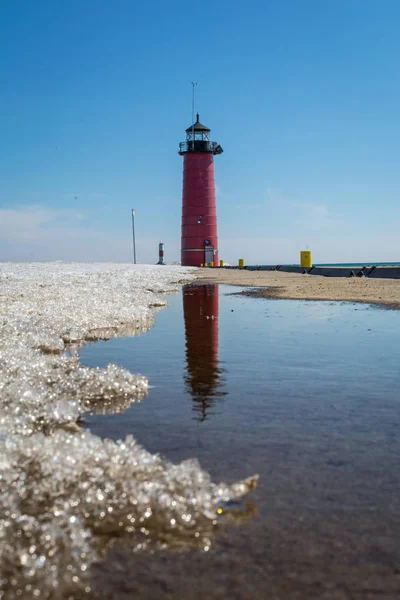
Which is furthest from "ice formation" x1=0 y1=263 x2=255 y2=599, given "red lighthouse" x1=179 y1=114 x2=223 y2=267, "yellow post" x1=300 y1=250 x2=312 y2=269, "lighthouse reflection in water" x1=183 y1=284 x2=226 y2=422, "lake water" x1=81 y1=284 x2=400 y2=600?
"red lighthouse" x1=179 y1=114 x2=223 y2=267

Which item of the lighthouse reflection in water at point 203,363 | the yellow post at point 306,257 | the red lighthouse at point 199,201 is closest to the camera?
the lighthouse reflection in water at point 203,363

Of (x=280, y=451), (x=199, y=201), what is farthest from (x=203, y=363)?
(x=199, y=201)

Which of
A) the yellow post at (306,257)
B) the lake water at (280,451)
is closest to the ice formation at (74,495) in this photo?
the lake water at (280,451)

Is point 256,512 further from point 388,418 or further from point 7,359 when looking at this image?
point 7,359

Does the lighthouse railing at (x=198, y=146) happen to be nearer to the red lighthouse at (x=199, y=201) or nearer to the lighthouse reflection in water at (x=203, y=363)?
the red lighthouse at (x=199, y=201)

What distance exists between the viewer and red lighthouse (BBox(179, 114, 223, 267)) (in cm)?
4119

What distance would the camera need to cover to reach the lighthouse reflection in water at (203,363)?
298 cm

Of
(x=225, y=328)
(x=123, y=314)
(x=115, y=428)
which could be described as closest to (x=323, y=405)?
(x=115, y=428)

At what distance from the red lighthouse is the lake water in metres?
36.9

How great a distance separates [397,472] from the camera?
198cm

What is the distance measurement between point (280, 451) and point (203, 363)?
1970mm

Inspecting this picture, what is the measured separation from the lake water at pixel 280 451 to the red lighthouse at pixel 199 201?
3694cm

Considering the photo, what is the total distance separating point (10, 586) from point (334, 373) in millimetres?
2814

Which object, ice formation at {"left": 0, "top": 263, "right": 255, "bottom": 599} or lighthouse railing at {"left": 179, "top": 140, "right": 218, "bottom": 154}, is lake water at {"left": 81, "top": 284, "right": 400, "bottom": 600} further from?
lighthouse railing at {"left": 179, "top": 140, "right": 218, "bottom": 154}
